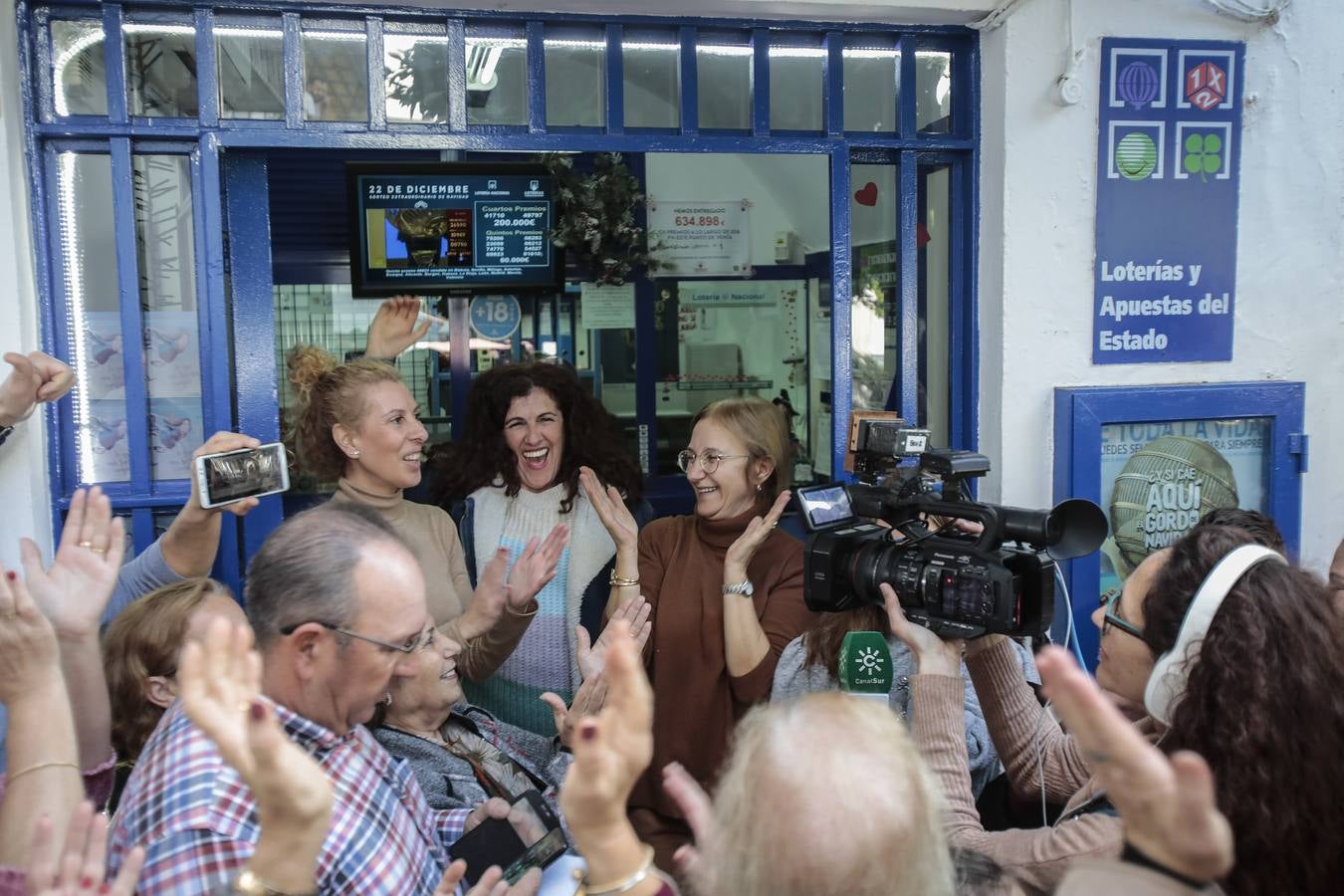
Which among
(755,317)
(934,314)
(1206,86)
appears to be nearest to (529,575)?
(934,314)

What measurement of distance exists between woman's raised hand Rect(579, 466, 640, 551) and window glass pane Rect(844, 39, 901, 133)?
4.48 ft

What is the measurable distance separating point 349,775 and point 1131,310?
9.05 feet

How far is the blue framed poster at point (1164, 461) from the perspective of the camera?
325 centimetres

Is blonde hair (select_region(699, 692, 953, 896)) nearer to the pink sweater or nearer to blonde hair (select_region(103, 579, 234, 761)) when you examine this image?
the pink sweater

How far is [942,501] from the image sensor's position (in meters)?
2.18

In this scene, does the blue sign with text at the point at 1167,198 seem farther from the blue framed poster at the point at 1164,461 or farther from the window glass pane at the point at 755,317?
the window glass pane at the point at 755,317

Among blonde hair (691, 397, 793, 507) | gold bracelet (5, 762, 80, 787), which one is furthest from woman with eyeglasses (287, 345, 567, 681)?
gold bracelet (5, 762, 80, 787)

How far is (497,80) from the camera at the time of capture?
3064mm

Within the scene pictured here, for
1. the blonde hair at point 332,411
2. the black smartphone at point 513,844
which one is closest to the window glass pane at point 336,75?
the blonde hair at point 332,411

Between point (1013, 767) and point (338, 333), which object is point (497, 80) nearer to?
point (1013, 767)

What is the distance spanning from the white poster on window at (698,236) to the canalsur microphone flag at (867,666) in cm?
304

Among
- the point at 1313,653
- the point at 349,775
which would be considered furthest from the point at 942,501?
the point at 349,775

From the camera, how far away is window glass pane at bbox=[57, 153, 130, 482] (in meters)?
2.86

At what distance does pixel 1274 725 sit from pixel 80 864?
1.57 m
